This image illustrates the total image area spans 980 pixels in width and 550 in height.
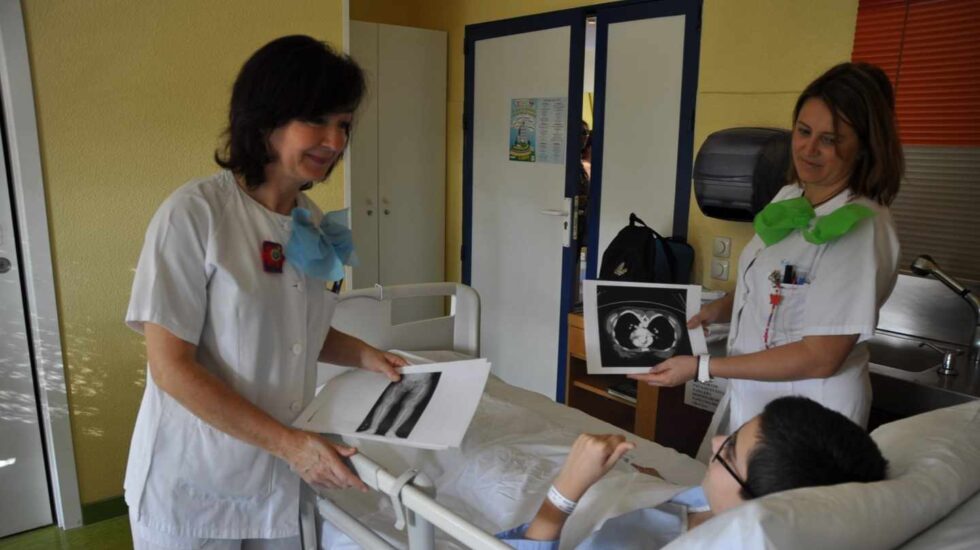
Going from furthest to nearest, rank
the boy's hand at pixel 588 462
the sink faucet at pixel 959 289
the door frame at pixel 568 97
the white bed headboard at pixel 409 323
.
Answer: the door frame at pixel 568 97
the white bed headboard at pixel 409 323
the sink faucet at pixel 959 289
the boy's hand at pixel 588 462

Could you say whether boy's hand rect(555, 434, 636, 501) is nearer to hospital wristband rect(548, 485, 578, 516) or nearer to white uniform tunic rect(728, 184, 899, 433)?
hospital wristband rect(548, 485, 578, 516)

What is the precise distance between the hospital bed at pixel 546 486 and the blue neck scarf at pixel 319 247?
372 mm

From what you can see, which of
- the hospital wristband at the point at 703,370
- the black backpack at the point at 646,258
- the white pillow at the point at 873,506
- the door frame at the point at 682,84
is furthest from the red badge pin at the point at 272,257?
the door frame at the point at 682,84

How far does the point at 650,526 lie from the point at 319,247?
0.84m

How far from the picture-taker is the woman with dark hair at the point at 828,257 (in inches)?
64.1

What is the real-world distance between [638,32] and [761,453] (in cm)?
268

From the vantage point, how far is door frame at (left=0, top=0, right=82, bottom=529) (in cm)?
232

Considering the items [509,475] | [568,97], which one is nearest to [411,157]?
[568,97]

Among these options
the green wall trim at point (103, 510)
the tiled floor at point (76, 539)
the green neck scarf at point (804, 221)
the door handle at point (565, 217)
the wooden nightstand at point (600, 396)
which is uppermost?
the green neck scarf at point (804, 221)

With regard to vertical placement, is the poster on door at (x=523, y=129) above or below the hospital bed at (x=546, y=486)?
above

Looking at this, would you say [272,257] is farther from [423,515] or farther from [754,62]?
[754,62]

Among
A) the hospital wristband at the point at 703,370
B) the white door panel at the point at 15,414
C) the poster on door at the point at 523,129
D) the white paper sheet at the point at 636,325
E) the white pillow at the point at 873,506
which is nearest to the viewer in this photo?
the white pillow at the point at 873,506

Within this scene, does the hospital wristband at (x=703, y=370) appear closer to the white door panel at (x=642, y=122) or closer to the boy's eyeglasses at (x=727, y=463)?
the boy's eyeglasses at (x=727, y=463)

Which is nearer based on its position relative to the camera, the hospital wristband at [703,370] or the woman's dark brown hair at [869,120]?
the woman's dark brown hair at [869,120]
